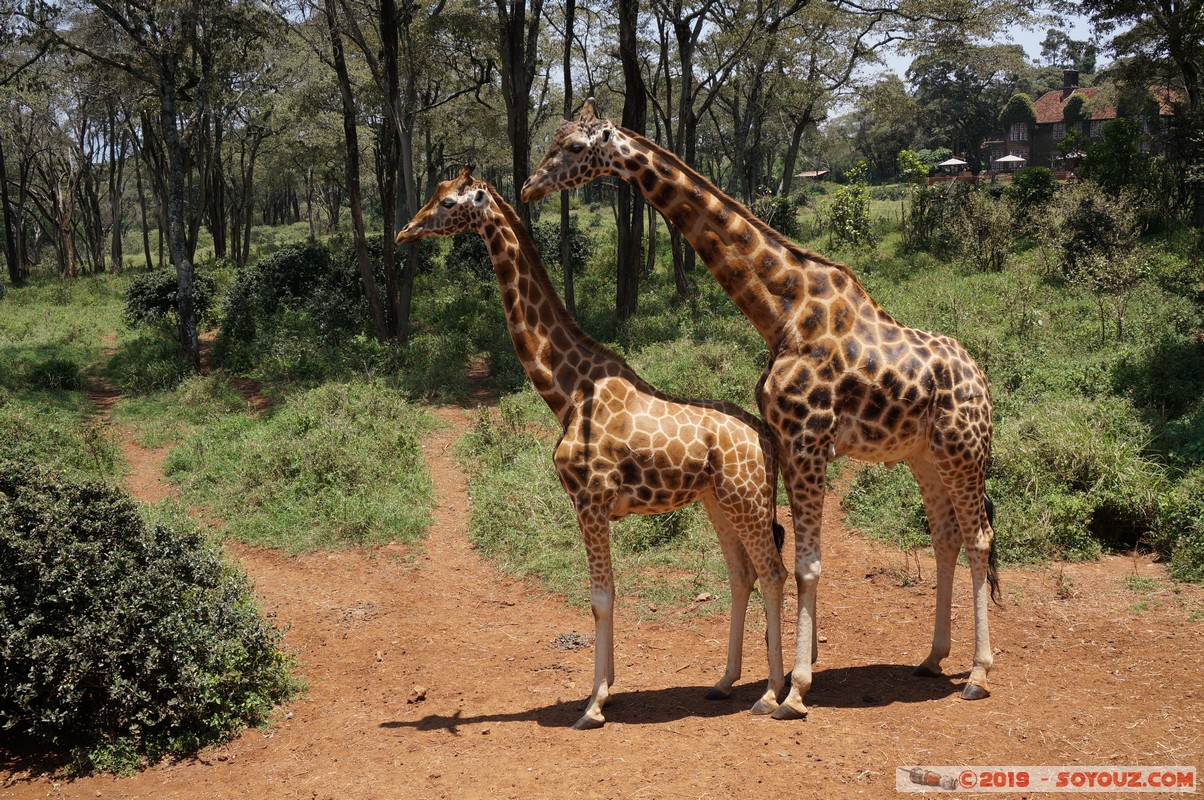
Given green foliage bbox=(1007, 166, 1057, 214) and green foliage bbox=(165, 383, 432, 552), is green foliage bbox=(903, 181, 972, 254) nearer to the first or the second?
green foliage bbox=(1007, 166, 1057, 214)

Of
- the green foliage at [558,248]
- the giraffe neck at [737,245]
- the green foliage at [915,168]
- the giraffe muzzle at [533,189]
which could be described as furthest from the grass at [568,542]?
the green foliage at [915,168]

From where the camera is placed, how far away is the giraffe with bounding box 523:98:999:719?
6074 mm

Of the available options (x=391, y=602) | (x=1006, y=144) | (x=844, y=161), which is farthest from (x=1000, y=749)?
(x=844, y=161)

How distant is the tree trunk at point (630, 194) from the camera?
17.3 metres

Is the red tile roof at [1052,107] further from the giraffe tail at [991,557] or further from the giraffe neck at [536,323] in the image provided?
the giraffe neck at [536,323]

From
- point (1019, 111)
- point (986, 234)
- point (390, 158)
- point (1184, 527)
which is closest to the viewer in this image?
point (1184, 527)

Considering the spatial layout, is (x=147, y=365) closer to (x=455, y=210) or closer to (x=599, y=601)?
(x=455, y=210)

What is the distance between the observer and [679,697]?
6.95 m

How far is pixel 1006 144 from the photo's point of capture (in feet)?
213

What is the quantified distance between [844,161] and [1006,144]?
51.0 ft

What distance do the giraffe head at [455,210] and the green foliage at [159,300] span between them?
1716cm

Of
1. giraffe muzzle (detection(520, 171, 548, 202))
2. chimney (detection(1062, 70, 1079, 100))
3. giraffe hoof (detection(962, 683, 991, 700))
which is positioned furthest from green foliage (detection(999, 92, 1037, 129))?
giraffe muzzle (detection(520, 171, 548, 202))

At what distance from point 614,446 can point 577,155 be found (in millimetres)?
2043

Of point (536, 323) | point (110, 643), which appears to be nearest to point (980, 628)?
point (536, 323)
